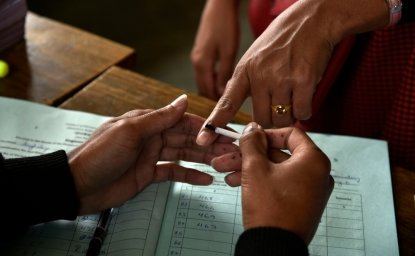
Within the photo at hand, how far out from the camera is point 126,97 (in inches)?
31.9

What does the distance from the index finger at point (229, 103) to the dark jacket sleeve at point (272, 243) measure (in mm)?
181

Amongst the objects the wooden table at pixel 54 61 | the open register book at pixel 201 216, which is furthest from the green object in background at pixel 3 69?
the open register book at pixel 201 216

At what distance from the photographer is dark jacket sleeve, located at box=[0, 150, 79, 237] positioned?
0.58 metres

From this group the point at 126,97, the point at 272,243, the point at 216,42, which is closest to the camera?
the point at 272,243

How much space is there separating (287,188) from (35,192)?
331 millimetres

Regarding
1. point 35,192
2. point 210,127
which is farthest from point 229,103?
point 35,192

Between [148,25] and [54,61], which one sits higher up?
[54,61]

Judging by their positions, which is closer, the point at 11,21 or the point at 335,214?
the point at 335,214

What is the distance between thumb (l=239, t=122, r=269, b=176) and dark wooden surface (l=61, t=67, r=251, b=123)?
191mm

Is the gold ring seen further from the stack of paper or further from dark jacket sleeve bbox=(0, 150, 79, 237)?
the stack of paper

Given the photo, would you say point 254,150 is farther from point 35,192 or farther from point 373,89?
point 373,89

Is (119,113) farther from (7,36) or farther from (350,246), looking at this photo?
(350,246)

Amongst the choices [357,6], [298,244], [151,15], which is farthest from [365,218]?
[151,15]

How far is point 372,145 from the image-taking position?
0.72m
